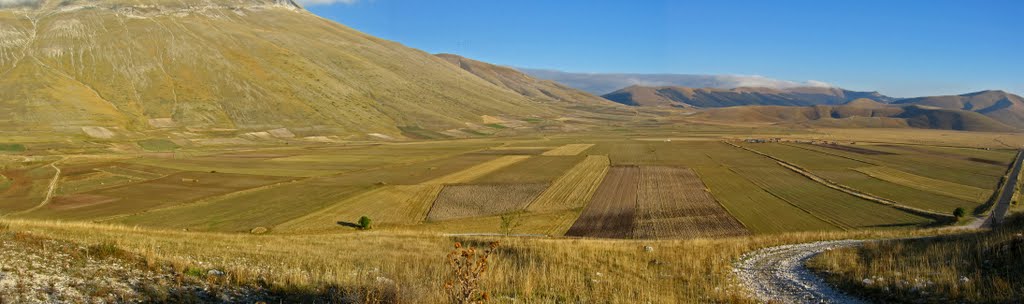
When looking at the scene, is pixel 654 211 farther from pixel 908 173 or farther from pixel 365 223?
pixel 908 173

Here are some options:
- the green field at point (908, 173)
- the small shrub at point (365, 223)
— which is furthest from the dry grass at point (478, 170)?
the green field at point (908, 173)

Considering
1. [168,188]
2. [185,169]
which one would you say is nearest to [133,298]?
[168,188]

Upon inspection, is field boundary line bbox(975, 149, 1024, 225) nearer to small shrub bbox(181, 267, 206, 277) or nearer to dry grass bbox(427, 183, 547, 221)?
dry grass bbox(427, 183, 547, 221)

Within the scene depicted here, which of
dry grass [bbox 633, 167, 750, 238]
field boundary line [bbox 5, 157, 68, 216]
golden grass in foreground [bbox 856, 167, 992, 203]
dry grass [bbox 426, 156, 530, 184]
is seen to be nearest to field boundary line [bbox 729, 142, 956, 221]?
golden grass in foreground [bbox 856, 167, 992, 203]

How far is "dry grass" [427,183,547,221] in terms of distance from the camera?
58594 millimetres

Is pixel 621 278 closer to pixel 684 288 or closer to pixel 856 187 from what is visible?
pixel 684 288

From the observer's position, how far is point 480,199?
6644 centimetres

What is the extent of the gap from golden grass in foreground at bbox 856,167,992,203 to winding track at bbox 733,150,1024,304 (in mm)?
59477

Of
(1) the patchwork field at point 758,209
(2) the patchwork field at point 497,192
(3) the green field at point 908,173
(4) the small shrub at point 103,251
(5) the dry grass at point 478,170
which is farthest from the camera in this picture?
(5) the dry grass at point 478,170

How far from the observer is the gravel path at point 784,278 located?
1480 cm

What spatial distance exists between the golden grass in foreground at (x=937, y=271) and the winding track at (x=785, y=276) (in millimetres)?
567

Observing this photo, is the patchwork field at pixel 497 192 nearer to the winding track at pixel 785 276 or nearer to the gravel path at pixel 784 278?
the winding track at pixel 785 276

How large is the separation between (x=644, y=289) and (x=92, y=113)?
638 feet

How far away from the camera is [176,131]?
168 meters
